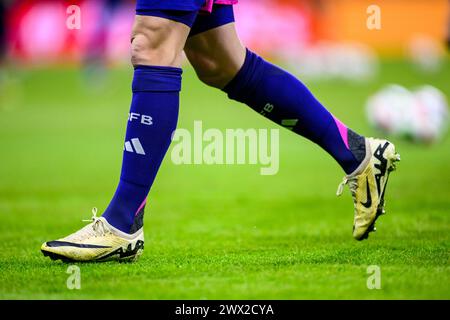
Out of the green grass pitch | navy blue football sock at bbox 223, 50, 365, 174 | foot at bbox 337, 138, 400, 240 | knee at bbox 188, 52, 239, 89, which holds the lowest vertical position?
the green grass pitch

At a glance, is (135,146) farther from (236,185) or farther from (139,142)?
(236,185)

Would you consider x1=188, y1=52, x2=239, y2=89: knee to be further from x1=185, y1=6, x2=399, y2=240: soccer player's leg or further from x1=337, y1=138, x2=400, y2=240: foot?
x1=337, y1=138, x2=400, y2=240: foot

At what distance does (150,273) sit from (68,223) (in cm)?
152

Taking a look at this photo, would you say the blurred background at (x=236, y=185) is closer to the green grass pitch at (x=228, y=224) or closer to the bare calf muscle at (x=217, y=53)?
the green grass pitch at (x=228, y=224)

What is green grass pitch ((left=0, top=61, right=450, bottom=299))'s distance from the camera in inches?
108

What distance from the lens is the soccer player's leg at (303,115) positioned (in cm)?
334

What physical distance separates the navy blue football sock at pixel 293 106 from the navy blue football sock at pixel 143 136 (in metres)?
0.36

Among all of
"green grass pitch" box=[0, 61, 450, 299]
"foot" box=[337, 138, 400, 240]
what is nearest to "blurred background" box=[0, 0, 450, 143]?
"green grass pitch" box=[0, 61, 450, 299]

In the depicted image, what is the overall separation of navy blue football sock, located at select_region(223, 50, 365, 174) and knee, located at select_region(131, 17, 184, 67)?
0.37 meters

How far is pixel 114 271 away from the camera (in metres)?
3.00

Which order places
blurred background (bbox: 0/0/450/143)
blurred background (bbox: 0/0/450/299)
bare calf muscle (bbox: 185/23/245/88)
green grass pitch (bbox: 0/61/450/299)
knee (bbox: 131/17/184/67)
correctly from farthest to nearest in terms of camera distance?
blurred background (bbox: 0/0/450/143), bare calf muscle (bbox: 185/23/245/88), knee (bbox: 131/17/184/67), blurred background (bbox: 0/0/450/299), green grass pitch (bbox: 0/61/450/299)

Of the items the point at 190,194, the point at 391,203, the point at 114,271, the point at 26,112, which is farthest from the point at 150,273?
the point at 26,112

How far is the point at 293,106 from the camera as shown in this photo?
11.0 ft

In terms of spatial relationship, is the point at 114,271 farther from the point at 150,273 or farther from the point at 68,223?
the point at 68,223
